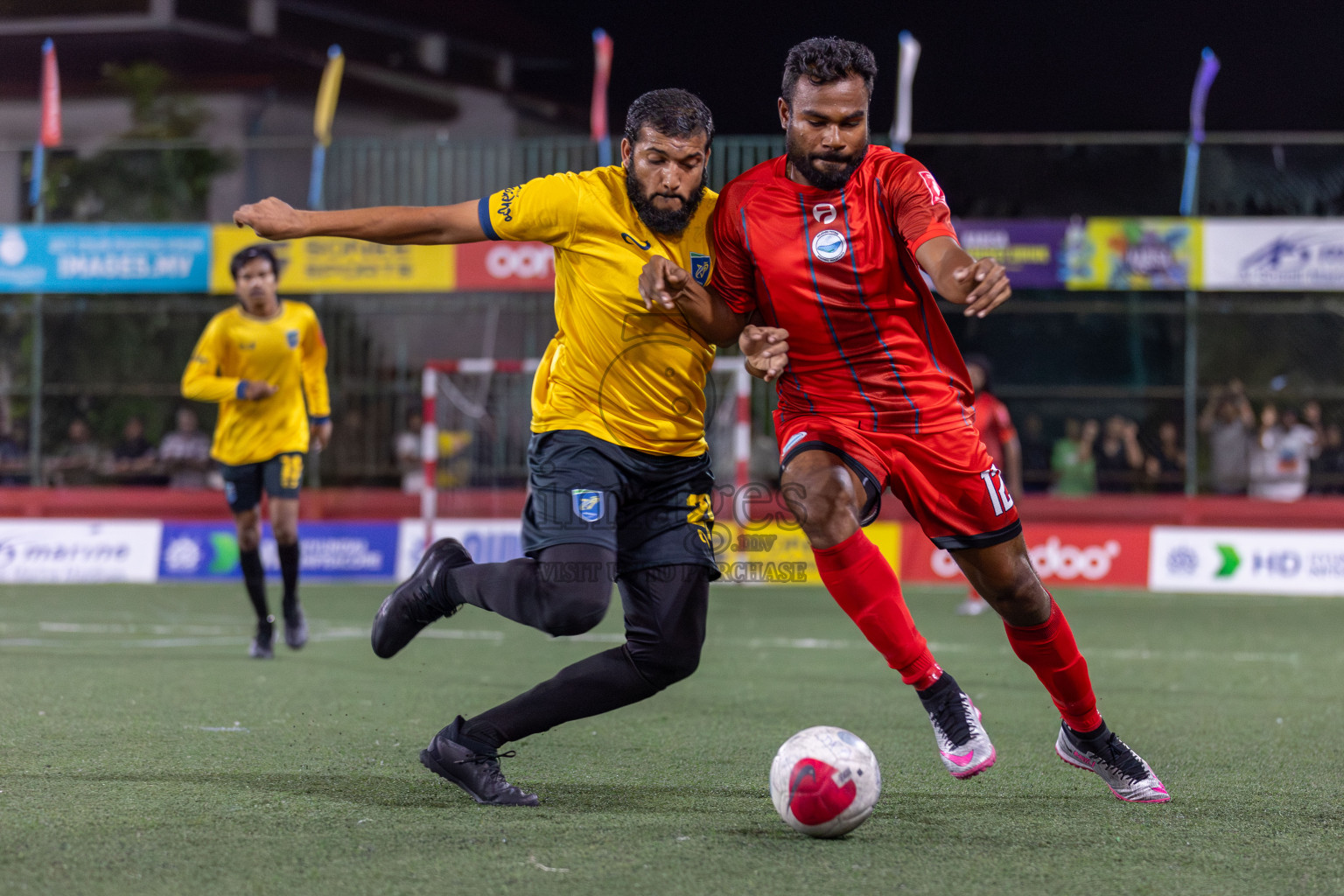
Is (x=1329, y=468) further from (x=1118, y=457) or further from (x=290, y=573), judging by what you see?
(x=290, y=573)

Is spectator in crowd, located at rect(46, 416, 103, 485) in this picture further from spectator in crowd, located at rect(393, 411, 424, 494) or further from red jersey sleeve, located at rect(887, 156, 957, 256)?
red jersey sleeve, located at rect(887, 156, 957, 256)

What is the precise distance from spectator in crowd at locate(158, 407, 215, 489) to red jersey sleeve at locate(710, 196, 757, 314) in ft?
45.6

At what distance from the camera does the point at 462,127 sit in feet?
91.9

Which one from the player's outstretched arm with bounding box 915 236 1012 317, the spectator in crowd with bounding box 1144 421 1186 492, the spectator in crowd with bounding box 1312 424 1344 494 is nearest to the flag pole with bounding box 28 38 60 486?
the spectator in crowd with bounding box 1144 421 1186 492

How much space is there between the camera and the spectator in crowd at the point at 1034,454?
1670cm

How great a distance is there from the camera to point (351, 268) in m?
17.0

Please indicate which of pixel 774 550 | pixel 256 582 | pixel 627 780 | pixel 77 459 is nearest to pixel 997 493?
pixel 627 780

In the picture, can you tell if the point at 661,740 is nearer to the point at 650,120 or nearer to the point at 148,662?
the point at 650,120

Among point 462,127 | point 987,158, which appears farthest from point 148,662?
point 462,127

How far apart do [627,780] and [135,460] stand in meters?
14.6

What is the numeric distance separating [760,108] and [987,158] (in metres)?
8.75

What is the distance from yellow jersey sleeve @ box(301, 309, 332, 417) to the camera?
8.72 metres

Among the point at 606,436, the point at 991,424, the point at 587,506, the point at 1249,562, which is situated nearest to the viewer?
the point at 587,506

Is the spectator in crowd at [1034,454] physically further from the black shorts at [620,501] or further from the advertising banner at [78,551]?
the black shorts at [620,501]
